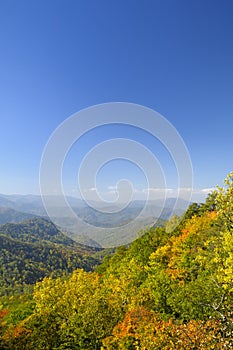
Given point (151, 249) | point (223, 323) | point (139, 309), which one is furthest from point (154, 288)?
point (151, 249)

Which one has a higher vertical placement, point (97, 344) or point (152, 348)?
point (152, 348)

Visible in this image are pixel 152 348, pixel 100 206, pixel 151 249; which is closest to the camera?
pixel 152 348

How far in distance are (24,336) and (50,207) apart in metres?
11.9

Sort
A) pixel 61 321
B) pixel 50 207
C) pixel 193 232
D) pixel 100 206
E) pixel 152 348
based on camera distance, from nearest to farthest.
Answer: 1. pixel 152 348
2. pixel 61 321
3. pixel 50 207
4. pixel 100 206
5. pixel 193 232

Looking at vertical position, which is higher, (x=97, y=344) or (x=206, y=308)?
(x=206, y=308)

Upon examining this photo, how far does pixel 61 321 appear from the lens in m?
23.4

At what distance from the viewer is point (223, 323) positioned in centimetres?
1634

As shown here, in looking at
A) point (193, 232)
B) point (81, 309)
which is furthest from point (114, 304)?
point (193, 232)

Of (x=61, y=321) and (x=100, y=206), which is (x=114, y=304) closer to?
(x=61, y=321)

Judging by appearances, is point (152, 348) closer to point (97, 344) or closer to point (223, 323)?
point (223, 323)

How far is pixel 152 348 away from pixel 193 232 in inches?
1287

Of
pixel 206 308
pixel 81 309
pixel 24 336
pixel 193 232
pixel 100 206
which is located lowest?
pixel 24 336

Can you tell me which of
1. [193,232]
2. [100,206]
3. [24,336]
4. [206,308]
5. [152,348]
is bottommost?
[24,336]

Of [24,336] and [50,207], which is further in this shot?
[50,207]
